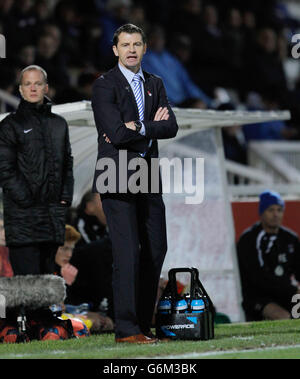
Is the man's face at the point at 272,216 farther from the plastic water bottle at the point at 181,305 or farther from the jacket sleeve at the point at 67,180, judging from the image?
the plastic water bottle at the point at 181,305

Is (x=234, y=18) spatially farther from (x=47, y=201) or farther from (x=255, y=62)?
(x=47, y=201)

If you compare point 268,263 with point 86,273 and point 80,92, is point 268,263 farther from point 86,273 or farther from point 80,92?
point 80,92

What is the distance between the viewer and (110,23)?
15.2m

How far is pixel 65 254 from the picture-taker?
9117mm

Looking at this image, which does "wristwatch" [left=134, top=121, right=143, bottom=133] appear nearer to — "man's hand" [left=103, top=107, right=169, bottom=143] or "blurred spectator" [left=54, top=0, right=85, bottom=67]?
"man's hand" [left=103, top=107, right=169, bottom=143]

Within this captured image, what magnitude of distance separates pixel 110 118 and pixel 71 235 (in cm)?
284

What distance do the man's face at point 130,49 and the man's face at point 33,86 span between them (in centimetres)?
90

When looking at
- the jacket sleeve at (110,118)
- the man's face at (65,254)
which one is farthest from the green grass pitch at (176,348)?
the man's face at (65,254)

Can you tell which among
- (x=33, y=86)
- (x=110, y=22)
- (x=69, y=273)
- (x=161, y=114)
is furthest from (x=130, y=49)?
(x=110, y=22)

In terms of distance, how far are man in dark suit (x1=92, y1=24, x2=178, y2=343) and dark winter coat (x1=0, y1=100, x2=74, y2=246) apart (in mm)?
A: 807

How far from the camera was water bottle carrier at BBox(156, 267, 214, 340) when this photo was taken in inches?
271

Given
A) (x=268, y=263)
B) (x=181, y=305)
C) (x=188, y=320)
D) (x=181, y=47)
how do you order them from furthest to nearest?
(x=181, y=47) → (x=268, y=263) → (x=181, y=305) → (x=188, y=320)

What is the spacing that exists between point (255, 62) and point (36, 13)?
18.5 feet
